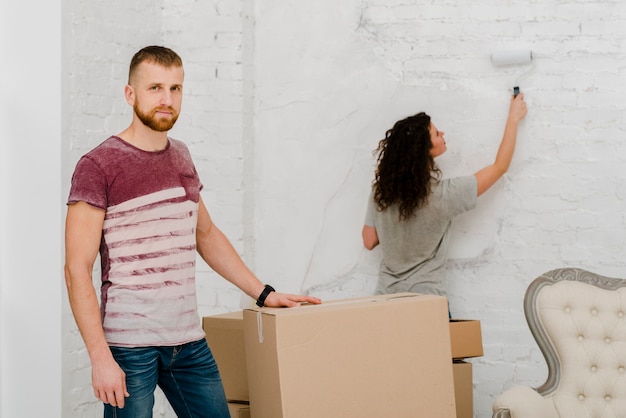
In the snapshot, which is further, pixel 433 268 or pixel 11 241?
pixel 433 268

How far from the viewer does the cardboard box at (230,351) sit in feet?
9.88

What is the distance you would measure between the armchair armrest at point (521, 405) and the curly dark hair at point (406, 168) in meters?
0.98

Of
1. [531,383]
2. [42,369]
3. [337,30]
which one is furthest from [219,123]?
[531,383]

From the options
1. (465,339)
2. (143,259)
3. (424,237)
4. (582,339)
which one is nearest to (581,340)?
(582,339)

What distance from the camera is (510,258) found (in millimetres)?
3844

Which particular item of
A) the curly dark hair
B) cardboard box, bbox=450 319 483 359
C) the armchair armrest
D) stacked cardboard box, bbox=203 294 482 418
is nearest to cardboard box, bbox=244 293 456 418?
stacked cardboard box, bbox=203 294 482 418

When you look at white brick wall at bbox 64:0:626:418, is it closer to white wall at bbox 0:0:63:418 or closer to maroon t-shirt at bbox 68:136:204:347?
white wall at bbox 0:0:63:418

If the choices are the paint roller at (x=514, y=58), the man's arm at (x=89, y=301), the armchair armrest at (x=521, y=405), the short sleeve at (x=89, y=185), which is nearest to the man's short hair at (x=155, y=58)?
the short sleeve at (x=89, y=185)

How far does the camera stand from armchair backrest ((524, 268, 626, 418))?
2949 millimetres

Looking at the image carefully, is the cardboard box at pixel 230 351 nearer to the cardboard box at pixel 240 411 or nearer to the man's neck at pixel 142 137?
the cardboard box at pixel 240 411

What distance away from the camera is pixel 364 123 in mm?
4031

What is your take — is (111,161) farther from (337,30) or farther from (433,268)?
(337,30)

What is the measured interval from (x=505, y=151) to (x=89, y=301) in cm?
214

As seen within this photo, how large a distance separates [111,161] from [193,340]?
49cm
